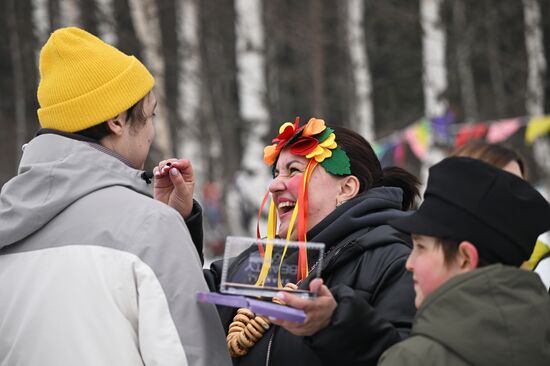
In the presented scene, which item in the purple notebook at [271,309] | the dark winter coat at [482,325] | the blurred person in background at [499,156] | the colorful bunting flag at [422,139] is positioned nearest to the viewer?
the dark winter coat at [482,325]

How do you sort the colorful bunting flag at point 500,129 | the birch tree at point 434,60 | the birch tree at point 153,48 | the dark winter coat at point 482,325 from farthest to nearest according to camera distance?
the birch tree at point 434,60 → the birch tree at point 153,48 → the colorful bunting flag at point 500,129 → the dark winter coat at point 482,325

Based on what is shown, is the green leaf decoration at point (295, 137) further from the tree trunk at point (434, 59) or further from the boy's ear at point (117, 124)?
the tree trunk at point (434, 59)

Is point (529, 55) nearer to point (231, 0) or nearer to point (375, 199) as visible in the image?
point (231, 0)

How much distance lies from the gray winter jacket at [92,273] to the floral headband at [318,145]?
783 millimetres

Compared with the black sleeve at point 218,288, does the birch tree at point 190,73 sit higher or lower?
lower

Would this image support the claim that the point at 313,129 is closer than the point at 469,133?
Yes

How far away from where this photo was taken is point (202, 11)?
18344 mm

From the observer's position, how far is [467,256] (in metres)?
2.26

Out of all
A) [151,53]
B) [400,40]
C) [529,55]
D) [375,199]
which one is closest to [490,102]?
[400,40]

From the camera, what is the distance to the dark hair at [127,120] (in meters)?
2.70

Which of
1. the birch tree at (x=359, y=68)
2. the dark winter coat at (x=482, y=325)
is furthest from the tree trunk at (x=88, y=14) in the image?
the dark winter coat at (x=482, y=325)

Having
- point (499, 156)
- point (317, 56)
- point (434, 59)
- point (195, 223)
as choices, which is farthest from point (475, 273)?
point (317, 56)

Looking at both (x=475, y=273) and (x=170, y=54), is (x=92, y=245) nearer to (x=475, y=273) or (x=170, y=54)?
(x=475, y=273)

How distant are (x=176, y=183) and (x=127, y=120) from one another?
1.36 feet
